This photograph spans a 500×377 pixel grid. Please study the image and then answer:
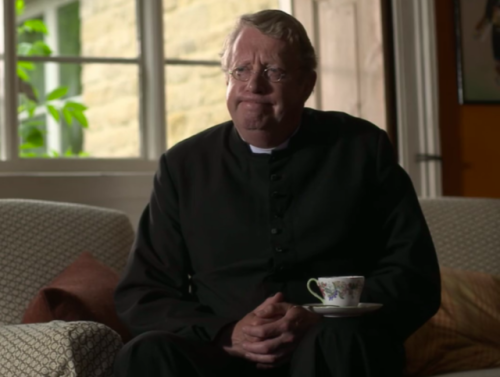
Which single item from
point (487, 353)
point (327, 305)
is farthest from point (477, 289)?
point (327, 305)

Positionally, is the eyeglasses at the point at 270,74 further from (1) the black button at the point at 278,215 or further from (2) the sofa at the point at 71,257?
(2) the sofa at the point at 71,257

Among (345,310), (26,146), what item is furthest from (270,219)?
(26,146)

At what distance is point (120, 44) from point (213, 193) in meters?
1.90

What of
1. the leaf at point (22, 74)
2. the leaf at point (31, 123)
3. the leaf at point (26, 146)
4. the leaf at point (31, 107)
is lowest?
the leaf at point (26, 146)

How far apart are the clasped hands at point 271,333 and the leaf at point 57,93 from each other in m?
2.05

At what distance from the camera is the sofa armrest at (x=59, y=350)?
6.09 feet

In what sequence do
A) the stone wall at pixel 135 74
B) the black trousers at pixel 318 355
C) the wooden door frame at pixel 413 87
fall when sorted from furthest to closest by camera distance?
the wooden door frame at pixel 413 87, the stone wall at pixel 135 74, the black trousers at pixel 318 355

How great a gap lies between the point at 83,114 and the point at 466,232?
178 cm

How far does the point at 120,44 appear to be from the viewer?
3.98 metres

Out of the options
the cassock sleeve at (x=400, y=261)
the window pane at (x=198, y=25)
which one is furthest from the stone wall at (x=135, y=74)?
the cassock sleeve at (x=400, y=261)

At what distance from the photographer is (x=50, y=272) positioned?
258 centimetres

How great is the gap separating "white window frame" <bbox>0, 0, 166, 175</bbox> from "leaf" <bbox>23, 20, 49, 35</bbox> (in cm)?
6

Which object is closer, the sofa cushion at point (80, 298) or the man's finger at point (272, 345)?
the man's finger at point (272, 345)

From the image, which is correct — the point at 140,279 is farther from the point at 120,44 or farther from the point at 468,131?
the point at 468,131
